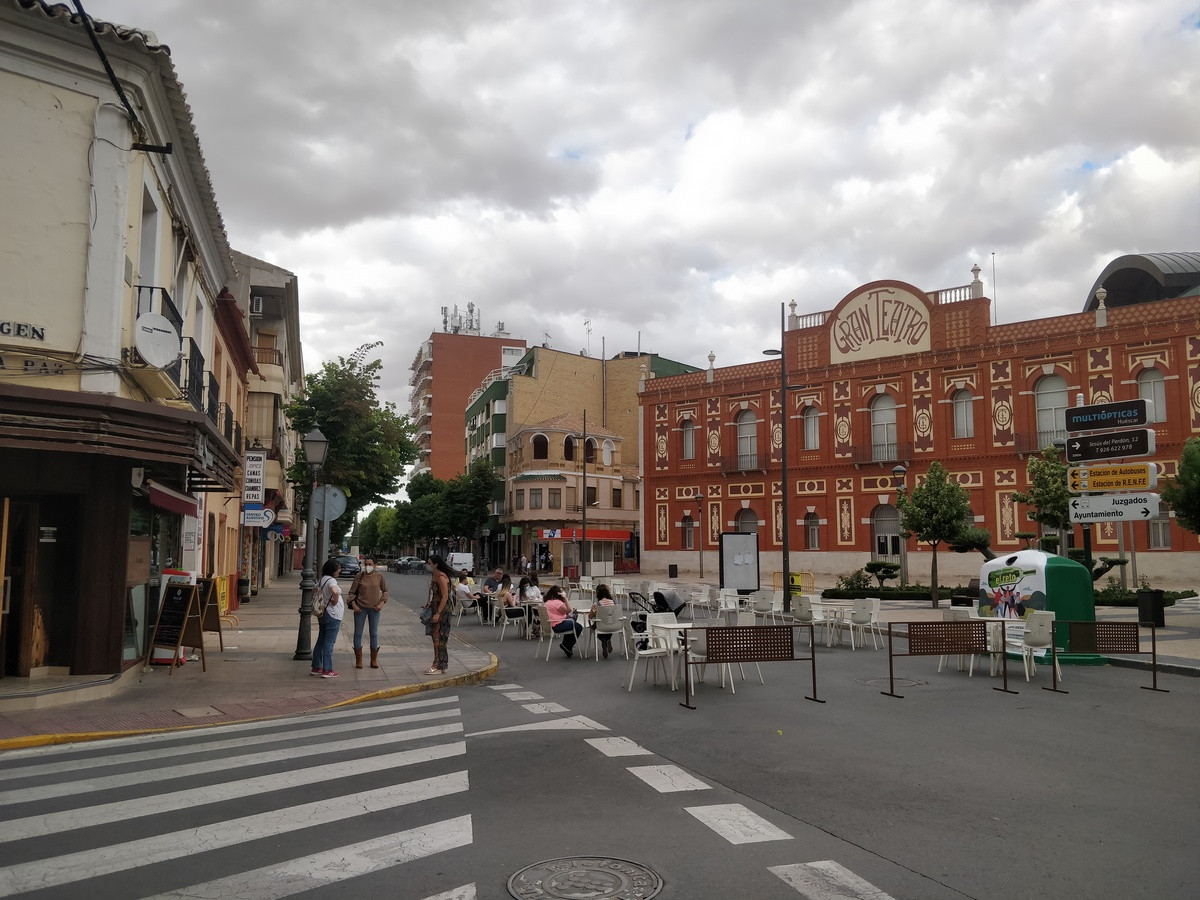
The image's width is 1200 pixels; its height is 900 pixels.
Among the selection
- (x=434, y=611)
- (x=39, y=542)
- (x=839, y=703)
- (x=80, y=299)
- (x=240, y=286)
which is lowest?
(x=839, y=703)

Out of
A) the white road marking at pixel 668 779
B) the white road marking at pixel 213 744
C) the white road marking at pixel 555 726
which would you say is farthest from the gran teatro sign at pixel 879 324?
the white road marking at pixel 668 779

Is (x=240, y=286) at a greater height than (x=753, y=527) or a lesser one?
greater

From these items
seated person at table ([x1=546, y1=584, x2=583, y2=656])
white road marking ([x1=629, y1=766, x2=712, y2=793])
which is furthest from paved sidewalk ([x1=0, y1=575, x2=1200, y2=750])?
white road marking ([x1=629, y1=766, x2=712, y2=793])

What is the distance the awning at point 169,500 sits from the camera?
13.3 meters

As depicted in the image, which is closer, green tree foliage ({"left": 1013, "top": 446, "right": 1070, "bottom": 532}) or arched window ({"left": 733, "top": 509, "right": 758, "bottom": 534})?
green tree foliage ({"left": 1013, "top": 446, "right": 1070, "bottom": 532})

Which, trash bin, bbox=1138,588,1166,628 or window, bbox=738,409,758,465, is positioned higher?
window, bbox=738,409,758,465

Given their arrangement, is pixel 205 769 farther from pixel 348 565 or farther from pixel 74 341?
pixel 348 565

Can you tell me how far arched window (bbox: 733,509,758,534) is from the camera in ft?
169

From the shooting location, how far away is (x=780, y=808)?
6.36 metres

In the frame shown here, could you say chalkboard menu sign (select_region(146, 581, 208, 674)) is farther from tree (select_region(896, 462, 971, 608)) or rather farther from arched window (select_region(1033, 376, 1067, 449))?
arched window (select_region(1033, 376, 1067, 449))

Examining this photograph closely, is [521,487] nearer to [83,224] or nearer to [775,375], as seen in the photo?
[775,375]

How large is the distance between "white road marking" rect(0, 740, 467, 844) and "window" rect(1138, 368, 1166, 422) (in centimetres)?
4047

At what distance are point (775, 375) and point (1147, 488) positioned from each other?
3241 cm

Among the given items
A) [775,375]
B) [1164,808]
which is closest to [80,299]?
[1164,808]
